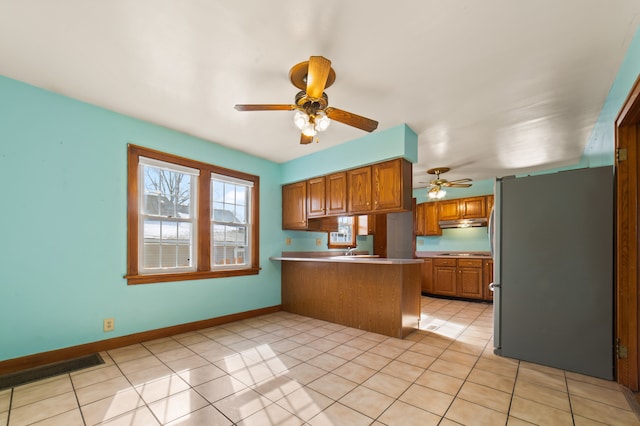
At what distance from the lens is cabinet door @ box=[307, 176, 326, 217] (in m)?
4.25

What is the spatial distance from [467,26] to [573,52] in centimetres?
94

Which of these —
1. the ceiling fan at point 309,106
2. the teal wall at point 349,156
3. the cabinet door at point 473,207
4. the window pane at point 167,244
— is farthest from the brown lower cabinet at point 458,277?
the window pane at point 167,244

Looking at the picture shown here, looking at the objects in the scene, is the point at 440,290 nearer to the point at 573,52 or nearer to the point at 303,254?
the point at 303,254

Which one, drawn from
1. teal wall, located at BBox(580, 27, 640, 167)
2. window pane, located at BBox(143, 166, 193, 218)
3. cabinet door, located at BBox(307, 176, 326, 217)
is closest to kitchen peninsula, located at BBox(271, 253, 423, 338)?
cabinet door, located at BBox(307, 176, 326, 217)

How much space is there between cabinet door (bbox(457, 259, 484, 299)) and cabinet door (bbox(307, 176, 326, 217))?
11.0ft

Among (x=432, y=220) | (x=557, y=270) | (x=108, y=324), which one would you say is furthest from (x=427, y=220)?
(x=108, y=324)

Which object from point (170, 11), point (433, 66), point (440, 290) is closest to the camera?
point (170, 11)

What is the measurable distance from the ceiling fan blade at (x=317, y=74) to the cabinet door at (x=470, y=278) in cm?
491

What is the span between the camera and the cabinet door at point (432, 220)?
659 cm

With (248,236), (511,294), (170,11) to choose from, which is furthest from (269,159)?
(511,294)

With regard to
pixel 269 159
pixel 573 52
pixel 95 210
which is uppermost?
pixel 573 52

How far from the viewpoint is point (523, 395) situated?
2.07m

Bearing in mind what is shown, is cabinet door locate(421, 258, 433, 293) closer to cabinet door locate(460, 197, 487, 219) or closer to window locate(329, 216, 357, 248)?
cabinet door locate(460, 197, 487, 219)

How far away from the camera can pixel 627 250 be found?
2164 mm
